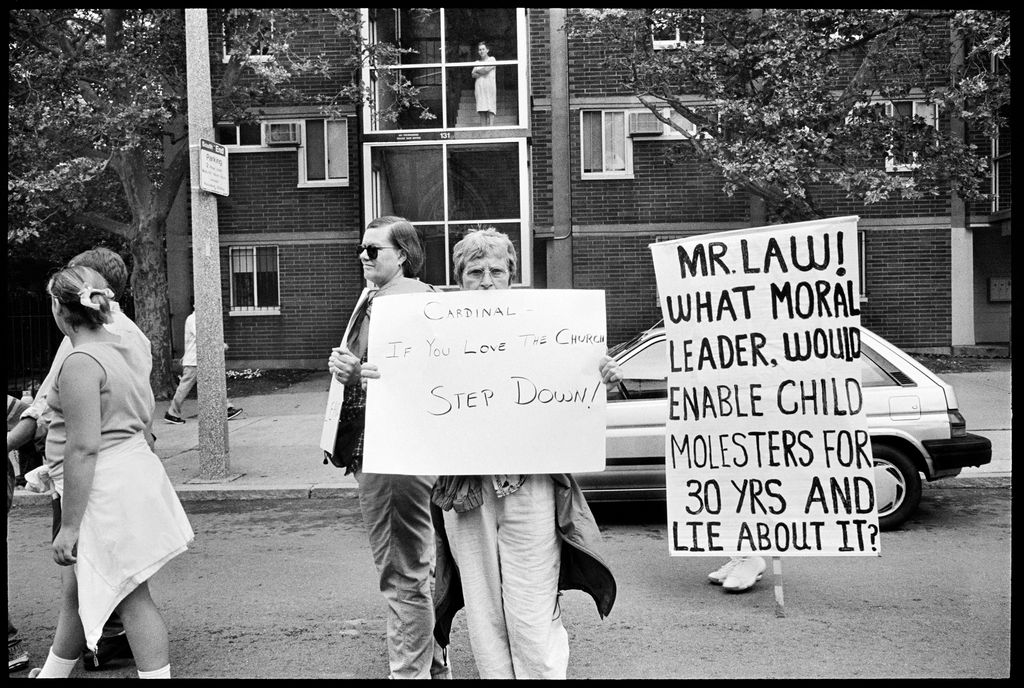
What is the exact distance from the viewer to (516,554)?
10.6 ft

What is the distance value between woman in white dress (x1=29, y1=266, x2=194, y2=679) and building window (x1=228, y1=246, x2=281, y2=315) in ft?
53.8

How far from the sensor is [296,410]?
551 inches

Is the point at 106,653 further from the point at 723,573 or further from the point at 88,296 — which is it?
the point at 723,573

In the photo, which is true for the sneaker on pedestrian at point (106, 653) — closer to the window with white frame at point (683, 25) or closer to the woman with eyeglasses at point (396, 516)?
the woman with eyeglasses at point (396, 516)

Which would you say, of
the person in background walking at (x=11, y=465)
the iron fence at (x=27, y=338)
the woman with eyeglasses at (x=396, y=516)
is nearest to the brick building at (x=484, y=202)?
the iron fence at (x=27, y=338)

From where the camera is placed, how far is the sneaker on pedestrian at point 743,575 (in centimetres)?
541

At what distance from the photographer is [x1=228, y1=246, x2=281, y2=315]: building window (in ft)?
64.6

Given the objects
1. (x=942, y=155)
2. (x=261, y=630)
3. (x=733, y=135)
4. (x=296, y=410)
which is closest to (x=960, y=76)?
(x=942, y=155)

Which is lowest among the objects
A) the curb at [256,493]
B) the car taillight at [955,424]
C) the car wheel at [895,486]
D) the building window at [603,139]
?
the curb at [256,493]

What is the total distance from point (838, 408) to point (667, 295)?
88 centimetres

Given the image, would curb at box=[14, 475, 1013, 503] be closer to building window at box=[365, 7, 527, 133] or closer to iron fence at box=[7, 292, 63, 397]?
iron fence at box=[7, 292, 63, 397]

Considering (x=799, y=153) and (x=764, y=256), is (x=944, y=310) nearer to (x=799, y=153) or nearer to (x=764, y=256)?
(x=799, y=153)

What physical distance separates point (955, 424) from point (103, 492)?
19.4ft

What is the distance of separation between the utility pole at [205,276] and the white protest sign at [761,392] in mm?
6158
